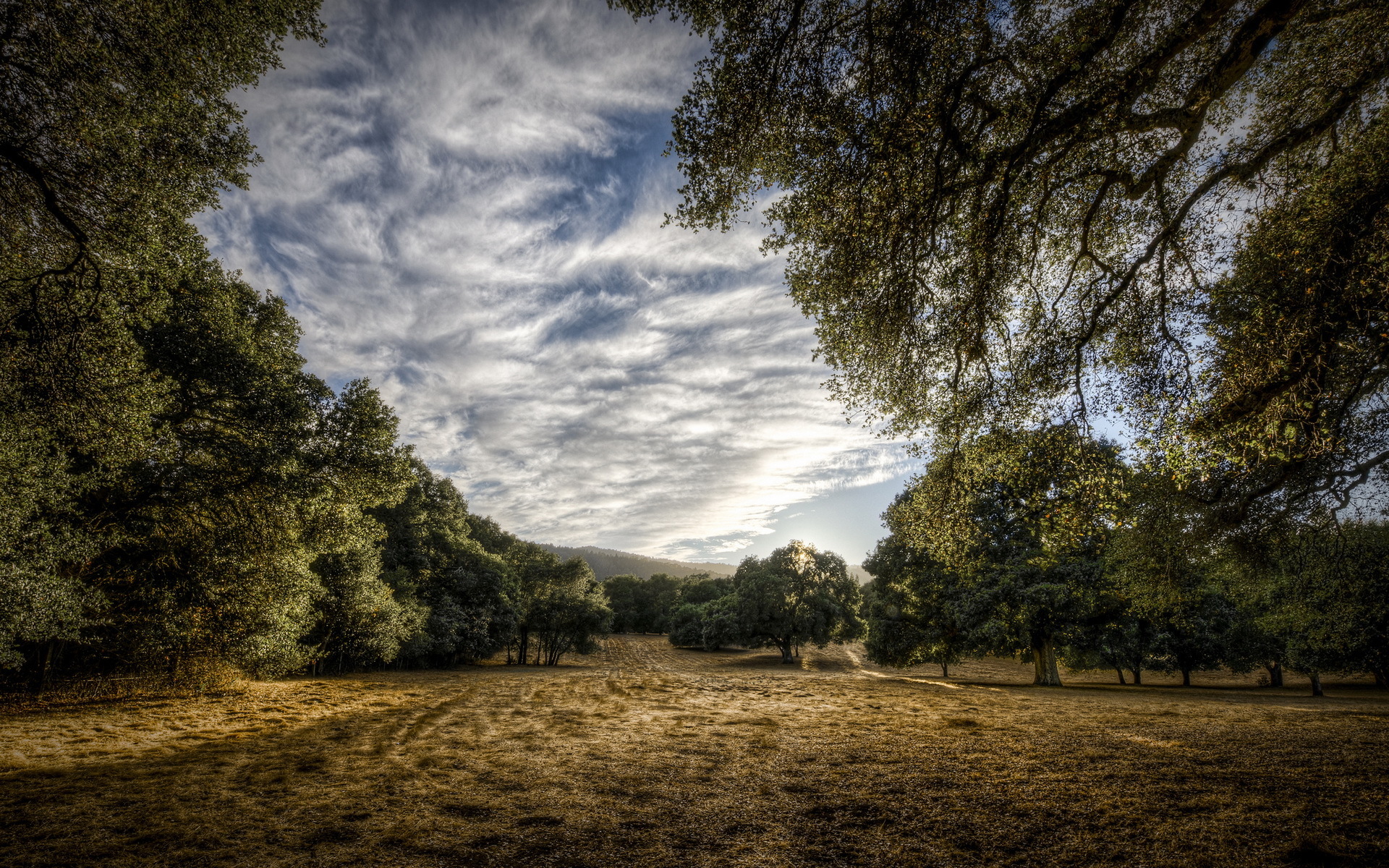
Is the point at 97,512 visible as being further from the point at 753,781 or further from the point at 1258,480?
the point at 1258,480

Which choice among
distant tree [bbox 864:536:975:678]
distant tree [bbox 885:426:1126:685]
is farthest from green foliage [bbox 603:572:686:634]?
distant tree [bbox 885:426:1126:685]

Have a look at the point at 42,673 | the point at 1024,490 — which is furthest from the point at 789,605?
the point at 42,673

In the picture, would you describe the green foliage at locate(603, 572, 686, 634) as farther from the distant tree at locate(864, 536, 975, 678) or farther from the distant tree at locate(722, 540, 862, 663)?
the distant tree at locate(864, 536, 975, 678)

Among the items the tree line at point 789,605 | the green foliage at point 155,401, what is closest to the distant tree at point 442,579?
the green foliage at point 155,401

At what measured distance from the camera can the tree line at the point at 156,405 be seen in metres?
5.23

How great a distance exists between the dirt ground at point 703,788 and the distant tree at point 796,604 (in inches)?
1046

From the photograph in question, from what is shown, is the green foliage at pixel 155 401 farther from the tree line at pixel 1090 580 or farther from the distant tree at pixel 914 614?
the distant tree at pixel 914 614

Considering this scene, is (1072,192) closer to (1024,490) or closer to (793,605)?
(1024,490)

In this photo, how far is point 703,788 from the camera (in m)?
5.47

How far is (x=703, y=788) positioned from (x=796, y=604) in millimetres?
33443

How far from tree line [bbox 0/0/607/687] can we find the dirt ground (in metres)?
2.84

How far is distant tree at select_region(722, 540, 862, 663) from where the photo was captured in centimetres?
3603

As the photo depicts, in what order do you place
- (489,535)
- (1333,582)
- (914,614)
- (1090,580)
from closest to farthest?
1. (1333,582)
2. (1090,580)
3. (914,614)
4. (489,535)

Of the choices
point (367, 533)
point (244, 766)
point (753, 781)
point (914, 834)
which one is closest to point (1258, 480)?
point (914, 834)
